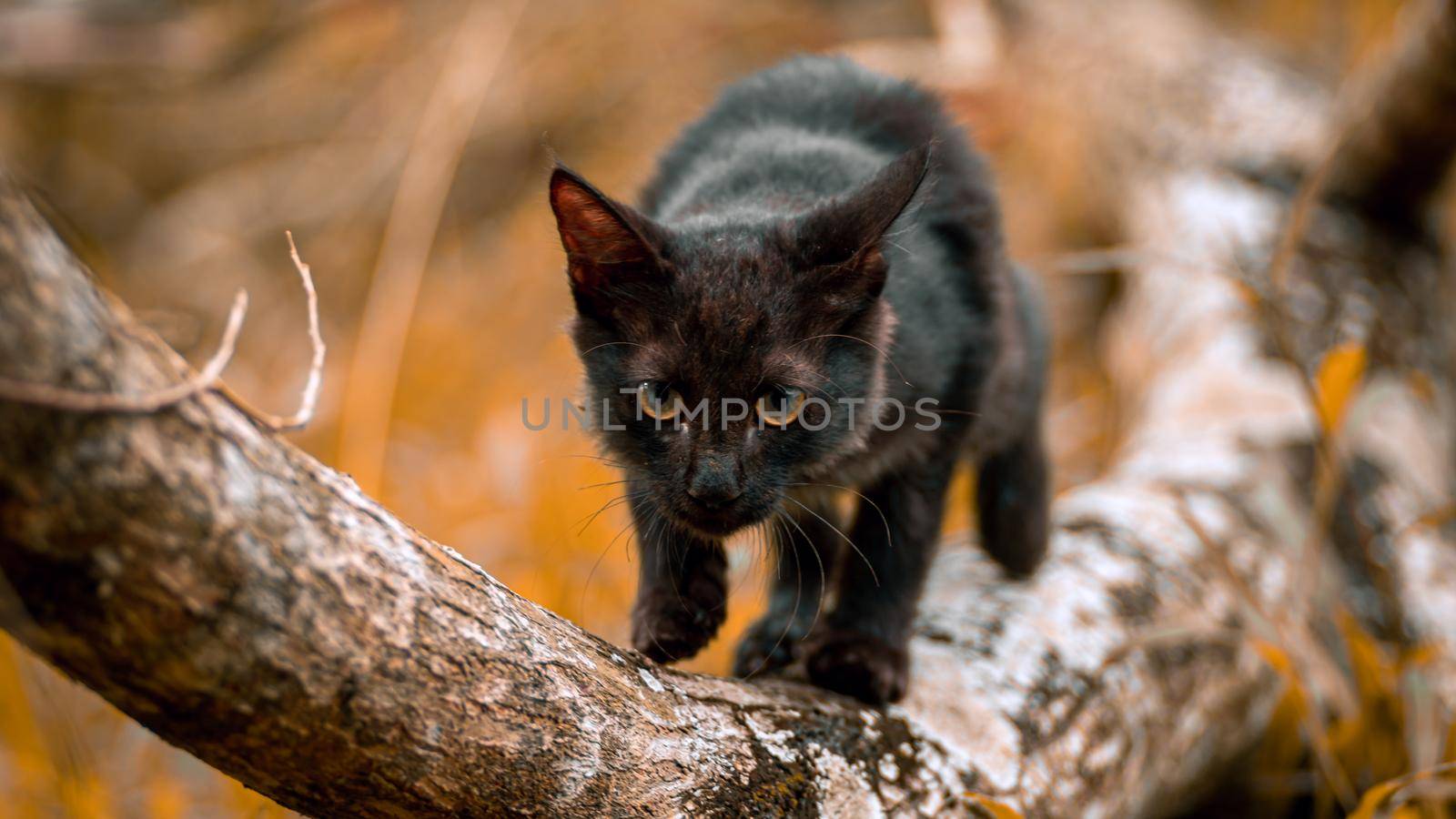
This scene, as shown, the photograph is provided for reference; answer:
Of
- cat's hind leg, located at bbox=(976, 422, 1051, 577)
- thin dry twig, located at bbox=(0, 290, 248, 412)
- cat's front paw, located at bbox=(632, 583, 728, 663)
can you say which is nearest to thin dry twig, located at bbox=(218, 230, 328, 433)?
thin dry twig, located at bbox=(0, 290, 248, 412)

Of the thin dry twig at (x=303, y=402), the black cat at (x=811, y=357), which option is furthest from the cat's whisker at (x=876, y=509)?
the thin dry twig at (x=303, y=402)

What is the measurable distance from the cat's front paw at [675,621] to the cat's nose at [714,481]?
16.1 inches

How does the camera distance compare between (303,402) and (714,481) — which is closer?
(303,402)

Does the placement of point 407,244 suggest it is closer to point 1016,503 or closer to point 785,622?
point 785,622

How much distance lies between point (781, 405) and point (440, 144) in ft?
8.90

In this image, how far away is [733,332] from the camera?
1.91 m

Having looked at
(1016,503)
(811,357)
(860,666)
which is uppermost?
(1016,503)

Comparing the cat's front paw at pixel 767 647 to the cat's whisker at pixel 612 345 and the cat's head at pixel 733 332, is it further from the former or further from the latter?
the cat's whisker at pixel 612 345

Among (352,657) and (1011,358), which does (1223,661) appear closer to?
(1011,358)

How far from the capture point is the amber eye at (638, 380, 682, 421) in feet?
6.42

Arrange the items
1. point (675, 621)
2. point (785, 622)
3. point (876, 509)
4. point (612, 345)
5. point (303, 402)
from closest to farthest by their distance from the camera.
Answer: point (303, 402) < point (612, 345) < point (675, 621) < point (876, 509) < point (785, 622)

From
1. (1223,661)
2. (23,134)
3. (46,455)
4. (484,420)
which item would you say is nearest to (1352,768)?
(1223,661)

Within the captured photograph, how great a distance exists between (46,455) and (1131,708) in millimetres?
2156

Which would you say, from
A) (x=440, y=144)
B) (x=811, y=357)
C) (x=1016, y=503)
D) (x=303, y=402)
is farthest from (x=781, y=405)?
(x=440, y=144)
